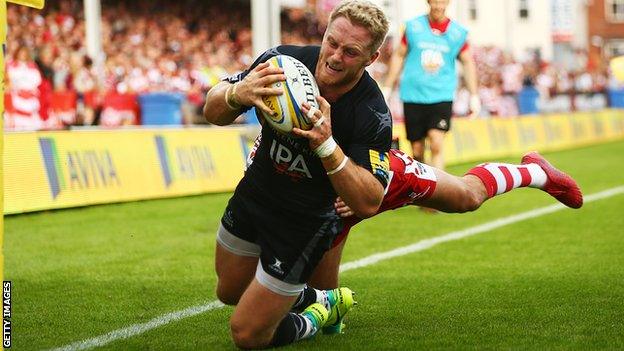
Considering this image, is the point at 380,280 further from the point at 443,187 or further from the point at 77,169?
the point at 77,169

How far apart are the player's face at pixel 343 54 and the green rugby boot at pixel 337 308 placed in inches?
52.0

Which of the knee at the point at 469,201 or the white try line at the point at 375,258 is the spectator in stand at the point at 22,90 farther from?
the knee at the point at 469,201

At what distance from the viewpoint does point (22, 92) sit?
58.1 feet

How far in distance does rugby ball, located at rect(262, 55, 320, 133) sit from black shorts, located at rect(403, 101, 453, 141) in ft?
24.3

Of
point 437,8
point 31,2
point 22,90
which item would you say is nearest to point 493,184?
point 31,2

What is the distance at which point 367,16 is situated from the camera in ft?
17.0

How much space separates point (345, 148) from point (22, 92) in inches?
518

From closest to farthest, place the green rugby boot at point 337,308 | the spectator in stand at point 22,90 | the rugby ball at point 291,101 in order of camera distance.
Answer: the rugby ball at point 291,101 → the green rugby boot at point 337,308 → the spectator in stand at point 22,90

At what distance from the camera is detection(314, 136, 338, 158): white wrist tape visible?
4996 millimetres

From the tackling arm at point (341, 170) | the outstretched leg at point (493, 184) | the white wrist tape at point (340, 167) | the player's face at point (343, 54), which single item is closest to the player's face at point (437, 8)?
the outstretched leg at point (493, 184)

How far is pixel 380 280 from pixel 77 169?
18.3ft

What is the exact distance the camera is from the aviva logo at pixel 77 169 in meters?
12.2

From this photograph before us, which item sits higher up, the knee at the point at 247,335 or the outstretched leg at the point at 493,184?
the outstretched leg at the point at 493,184

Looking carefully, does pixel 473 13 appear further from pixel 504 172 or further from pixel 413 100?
pixel 504 172
